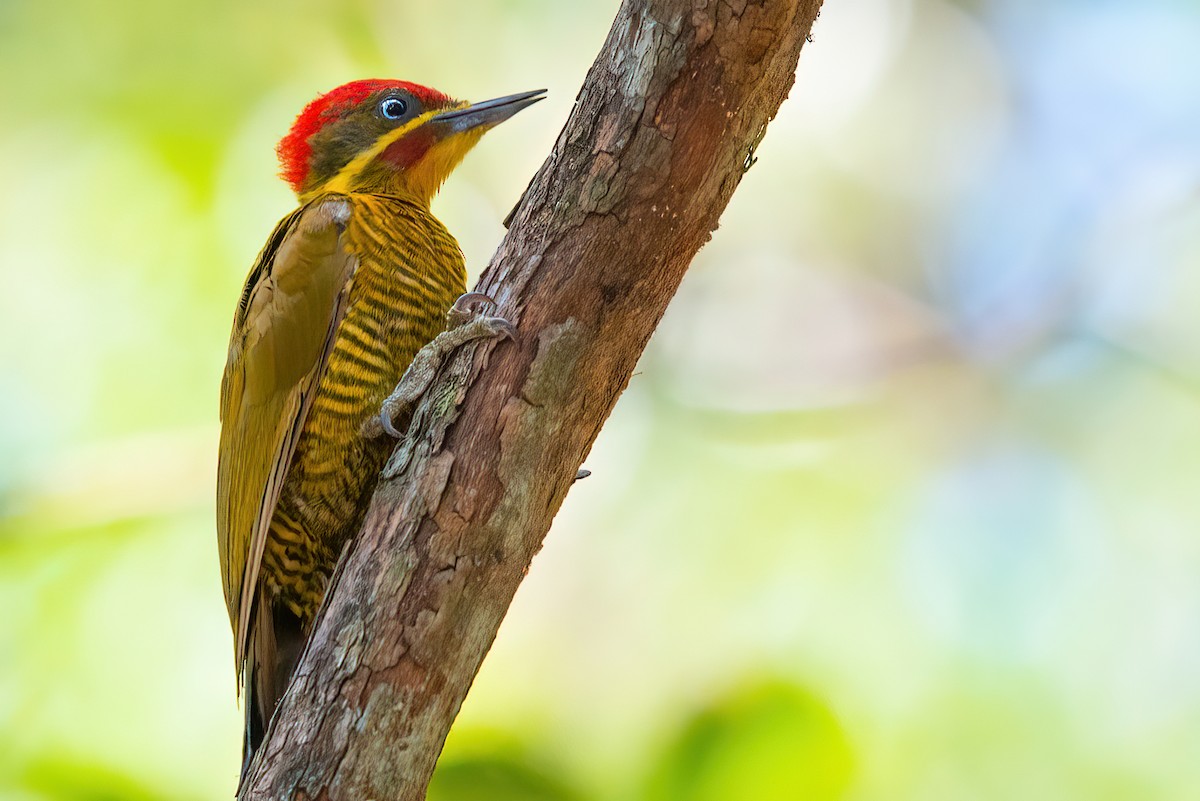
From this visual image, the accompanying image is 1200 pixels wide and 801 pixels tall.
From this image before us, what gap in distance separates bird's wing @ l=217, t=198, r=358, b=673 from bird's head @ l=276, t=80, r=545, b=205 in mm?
503

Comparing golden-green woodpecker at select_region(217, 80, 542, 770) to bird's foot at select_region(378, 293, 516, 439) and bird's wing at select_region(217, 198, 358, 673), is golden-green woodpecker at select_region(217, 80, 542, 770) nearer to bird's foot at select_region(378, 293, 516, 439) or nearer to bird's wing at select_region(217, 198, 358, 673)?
bird's wing at select_region(217, 198, 358, 673)

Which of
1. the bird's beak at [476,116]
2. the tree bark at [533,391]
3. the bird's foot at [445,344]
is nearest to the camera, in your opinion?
the tree bark at [533,391]

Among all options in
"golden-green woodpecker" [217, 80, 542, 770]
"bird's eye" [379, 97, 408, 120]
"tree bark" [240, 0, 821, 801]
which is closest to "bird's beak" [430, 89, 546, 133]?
"bird's eye" [379, 97, 408, 120]

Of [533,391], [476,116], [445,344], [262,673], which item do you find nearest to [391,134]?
[476,116]

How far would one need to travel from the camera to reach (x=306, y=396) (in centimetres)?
334

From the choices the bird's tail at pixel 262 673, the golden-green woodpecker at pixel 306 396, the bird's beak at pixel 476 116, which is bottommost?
the bird's tail at pixel 262 673

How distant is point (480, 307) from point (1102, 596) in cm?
345

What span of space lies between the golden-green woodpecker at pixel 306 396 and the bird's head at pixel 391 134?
1.15 ft

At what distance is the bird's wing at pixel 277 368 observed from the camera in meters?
3.34

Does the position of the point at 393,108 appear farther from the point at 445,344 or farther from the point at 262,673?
the point at 262,673

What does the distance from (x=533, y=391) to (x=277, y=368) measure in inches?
43.9

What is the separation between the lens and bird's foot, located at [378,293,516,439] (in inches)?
104

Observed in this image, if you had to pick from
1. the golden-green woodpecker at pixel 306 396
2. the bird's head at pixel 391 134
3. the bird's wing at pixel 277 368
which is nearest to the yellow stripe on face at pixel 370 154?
the bird's head at pixel 391 134

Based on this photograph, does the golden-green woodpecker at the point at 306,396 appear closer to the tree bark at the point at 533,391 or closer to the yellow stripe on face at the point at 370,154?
the yellow stripe on face at the point at 370,154
